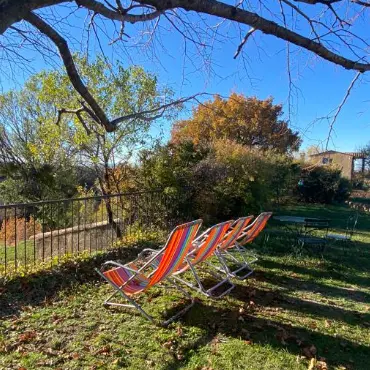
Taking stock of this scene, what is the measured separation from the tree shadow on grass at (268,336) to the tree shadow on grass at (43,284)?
1847 mm

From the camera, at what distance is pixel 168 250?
→ 357cm

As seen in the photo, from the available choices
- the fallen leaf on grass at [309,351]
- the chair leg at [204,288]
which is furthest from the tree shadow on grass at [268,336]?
the chair leg at [204,288]

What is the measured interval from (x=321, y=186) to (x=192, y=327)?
20892 millimetres

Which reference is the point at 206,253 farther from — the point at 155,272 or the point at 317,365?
the point at 317,365

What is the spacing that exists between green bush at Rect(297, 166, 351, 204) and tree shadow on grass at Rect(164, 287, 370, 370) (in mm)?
19403

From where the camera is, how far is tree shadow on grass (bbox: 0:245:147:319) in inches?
168

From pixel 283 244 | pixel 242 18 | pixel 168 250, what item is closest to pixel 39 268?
pixel 168 250

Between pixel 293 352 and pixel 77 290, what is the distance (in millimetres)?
2718

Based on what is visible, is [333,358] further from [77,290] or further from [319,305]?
[77,290]

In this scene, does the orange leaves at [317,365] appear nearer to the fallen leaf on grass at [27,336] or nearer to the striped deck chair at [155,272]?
the striped deck chair at [155,272]

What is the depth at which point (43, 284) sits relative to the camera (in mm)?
4848

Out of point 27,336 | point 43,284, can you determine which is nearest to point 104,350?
point 27,336

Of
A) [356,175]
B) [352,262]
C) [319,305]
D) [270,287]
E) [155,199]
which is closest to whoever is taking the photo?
[319,305]

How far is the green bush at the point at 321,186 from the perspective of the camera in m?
22.5
